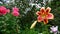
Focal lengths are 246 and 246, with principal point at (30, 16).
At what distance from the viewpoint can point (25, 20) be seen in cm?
468

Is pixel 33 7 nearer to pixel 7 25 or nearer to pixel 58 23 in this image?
pixel 58 23

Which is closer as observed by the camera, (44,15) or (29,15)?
(44,15)

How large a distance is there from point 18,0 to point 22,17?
1.58ft

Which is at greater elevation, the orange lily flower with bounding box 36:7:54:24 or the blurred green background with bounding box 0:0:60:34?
the orange lily flower with bounding box 36:7:54:24

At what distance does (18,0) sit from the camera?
5004mm

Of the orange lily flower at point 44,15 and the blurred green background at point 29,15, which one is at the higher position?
the orange lily flower at point 44,15

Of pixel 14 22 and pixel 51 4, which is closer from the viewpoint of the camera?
pixel 14 22

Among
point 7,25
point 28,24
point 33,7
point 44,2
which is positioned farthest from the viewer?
A: point 44,2

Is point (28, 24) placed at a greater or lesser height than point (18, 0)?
lesser

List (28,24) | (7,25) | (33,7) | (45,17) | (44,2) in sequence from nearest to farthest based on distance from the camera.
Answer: (7,25)
(45,17)
(28,24)
(33,7)
(44,2)

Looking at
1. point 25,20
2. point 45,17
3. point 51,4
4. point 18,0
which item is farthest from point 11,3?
point 45,17

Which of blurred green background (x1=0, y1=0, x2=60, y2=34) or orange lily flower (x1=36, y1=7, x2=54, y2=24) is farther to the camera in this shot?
orange lily flower (x1=36, y1=7, x2=54, y2=24)

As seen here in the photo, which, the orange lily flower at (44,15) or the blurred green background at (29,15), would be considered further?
the orange lily flower at (44,15)

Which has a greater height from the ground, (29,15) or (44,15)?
(44,15)
